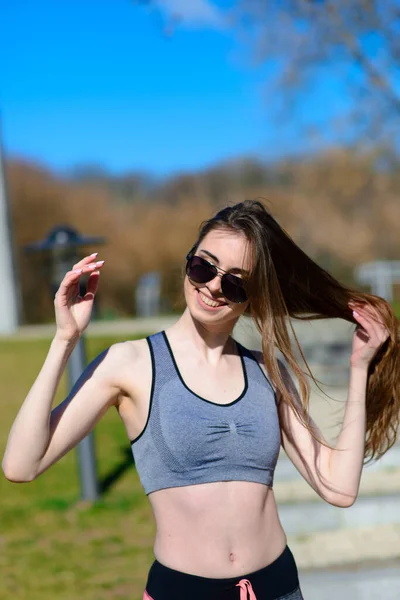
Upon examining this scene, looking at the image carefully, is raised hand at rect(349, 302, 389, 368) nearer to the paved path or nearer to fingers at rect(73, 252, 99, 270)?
fingers at rect(73, 252, 99, 270)

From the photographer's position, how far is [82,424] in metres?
1.63

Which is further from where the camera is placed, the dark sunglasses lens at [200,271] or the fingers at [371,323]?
the fingers at [371,323]

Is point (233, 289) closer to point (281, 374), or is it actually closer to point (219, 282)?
point (219, 282)

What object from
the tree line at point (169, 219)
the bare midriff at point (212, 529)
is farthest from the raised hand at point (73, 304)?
the tree line at point (169, 219)

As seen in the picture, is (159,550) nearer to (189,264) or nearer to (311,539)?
(189,264)

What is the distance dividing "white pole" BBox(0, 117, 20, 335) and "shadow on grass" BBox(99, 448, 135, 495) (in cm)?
896

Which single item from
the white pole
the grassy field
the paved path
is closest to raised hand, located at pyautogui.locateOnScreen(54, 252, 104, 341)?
the paved path

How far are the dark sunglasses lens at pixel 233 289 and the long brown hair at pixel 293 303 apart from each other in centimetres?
2

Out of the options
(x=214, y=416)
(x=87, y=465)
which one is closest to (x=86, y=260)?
(x=214, y=416)

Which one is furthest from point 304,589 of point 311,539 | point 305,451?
point 305,451

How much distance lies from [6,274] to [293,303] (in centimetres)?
1485

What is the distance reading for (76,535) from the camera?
5.07 meters

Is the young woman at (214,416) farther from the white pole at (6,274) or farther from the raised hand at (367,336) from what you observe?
the white pole at (6,274)

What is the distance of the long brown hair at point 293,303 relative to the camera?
1.77 m
